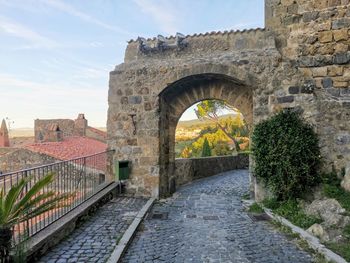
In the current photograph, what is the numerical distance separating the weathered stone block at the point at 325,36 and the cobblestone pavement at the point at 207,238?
4753mm

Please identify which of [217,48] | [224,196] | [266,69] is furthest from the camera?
[224,196]

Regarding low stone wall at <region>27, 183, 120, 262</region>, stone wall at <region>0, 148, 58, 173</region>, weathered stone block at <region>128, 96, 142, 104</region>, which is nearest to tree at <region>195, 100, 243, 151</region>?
stone wall at <region>0, 148, 58, 173</region>

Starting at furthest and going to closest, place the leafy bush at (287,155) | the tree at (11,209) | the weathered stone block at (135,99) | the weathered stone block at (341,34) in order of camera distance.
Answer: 1. the weathered stone block at (135,99)
2. the weathered stone block at (341,34)
3. the leafy bush at (287,155)
4. the tree at (11,209)

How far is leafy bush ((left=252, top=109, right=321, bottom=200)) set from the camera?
665 centimetres

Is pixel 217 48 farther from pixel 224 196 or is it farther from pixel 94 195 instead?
pixel 94 195

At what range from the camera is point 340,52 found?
7207mm

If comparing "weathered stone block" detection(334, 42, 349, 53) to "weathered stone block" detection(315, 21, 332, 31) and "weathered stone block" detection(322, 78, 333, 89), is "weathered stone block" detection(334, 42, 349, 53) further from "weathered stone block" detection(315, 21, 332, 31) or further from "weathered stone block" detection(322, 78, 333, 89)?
"weathered stone block" detection(322, 78, 333, 89)

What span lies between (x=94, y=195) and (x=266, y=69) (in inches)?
211

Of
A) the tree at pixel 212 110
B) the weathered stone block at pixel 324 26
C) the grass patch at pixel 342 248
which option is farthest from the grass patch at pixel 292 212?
the tree at pixel 212 110

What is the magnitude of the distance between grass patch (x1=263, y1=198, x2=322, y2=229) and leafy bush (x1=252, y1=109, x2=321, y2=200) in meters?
0.19

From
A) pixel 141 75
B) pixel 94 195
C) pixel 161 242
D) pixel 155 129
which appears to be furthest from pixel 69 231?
pixel 141 75

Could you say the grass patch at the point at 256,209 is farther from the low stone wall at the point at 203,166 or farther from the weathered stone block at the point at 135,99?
the weathered stone block at the point at 135,99

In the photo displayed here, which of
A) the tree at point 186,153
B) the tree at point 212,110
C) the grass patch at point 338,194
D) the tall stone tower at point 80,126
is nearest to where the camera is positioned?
the grass patch at point 338,194

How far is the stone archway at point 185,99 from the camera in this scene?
848 cm
